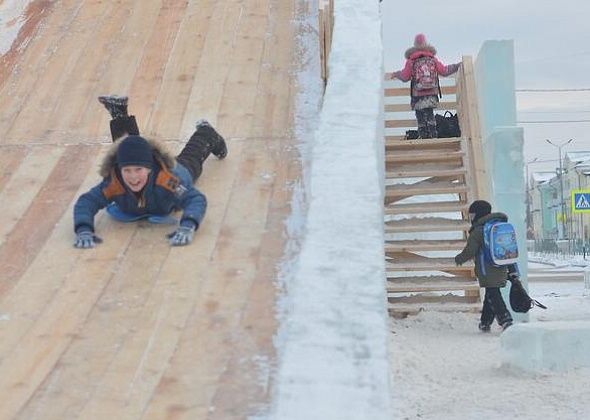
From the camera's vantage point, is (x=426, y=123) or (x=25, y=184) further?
(x=426, y=123)

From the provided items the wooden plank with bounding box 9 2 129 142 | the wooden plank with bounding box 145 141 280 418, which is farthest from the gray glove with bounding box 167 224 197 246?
the wooden plank with bounding box 9 2 129 142

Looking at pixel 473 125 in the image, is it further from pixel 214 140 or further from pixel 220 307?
pixel 220 307

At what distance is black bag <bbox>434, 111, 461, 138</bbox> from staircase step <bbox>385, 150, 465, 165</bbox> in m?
0.53

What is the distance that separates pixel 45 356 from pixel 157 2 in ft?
20.0

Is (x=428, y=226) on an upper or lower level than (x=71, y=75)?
lower

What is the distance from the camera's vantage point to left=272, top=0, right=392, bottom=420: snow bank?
139 inches

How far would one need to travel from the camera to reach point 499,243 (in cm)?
784

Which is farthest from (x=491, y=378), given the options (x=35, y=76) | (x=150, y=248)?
(x=35, y=76)

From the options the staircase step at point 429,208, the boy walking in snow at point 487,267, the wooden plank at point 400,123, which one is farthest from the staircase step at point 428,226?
the wooden plank at point 400,123

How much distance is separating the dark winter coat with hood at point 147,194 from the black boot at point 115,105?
1013 mm

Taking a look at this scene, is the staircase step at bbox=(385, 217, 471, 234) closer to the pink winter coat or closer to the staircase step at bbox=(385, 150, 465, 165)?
the staircase step at bbox=(385, 150, 465, 165)

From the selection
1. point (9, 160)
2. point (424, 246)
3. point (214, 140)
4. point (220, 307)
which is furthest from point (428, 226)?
point (220, 307)

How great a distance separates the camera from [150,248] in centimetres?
499

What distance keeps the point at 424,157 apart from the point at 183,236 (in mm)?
5053
